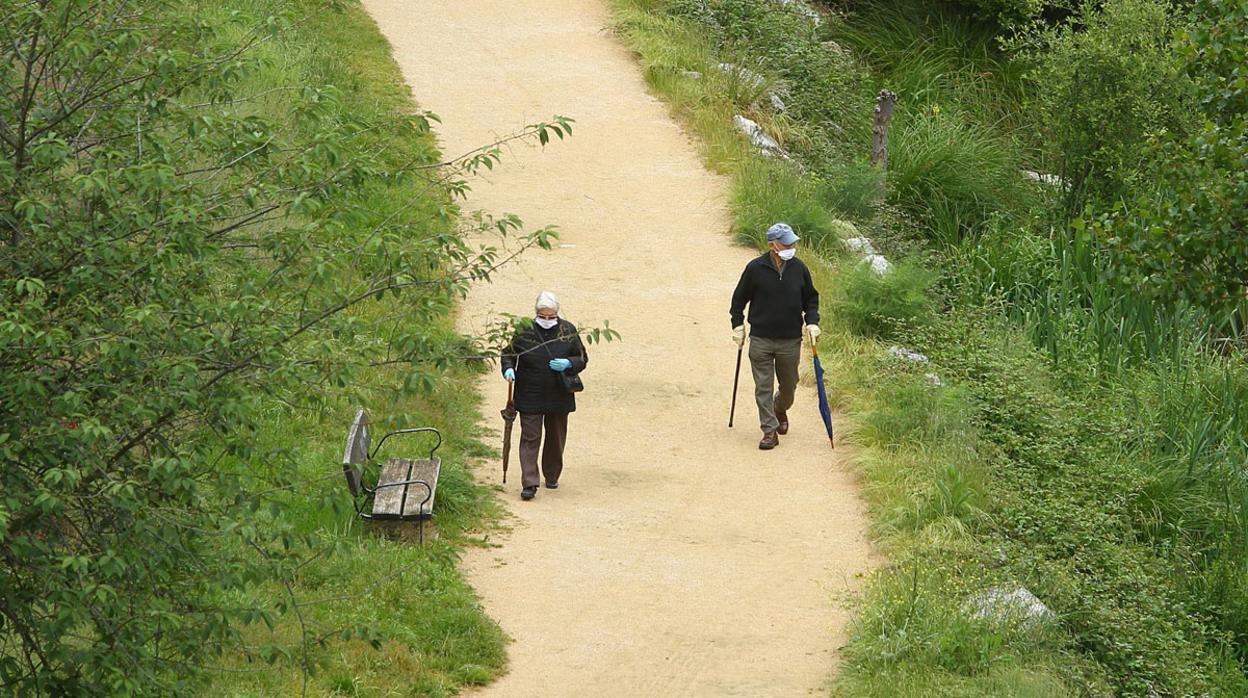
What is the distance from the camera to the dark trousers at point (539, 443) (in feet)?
39.4

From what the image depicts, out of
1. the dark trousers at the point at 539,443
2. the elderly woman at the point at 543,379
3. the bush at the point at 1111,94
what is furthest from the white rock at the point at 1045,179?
the elderly woman at the point at 543,379

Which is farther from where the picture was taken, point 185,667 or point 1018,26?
point 1018,26

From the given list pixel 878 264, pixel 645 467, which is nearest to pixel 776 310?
pixel 645 467

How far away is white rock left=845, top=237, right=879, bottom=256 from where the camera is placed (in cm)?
1782

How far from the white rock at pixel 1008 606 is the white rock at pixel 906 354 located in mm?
4357

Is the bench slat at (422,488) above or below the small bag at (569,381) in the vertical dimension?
below

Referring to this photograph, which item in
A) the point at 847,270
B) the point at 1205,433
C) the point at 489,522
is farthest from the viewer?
the point at 847,270

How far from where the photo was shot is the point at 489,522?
38.8 ft

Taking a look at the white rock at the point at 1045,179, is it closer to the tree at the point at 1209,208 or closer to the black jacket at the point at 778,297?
the tree at the point at 1209,208

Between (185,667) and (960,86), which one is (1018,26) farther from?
(185,667)

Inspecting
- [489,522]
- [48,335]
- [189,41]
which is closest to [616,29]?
[489,522]

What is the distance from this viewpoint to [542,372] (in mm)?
11820

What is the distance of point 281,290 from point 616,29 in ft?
60.0

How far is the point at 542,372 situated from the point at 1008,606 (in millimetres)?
3576
